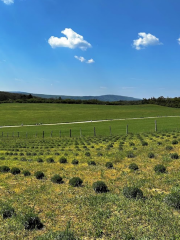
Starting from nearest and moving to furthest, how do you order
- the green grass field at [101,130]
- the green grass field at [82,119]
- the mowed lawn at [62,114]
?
the green grass field at [101,130]
the green grass field at [82,119]
the mowed lawn at [62,114]

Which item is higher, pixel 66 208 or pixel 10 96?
pixel 10 96

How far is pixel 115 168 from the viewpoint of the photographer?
39.1 ft

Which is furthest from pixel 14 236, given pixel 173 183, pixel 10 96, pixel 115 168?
pixel 10 96

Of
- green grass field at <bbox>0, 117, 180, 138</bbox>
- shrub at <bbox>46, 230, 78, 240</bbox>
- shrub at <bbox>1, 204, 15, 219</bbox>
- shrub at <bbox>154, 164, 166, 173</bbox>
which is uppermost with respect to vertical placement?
shrub at <bbox>154, 164, 166, 173</bbox>

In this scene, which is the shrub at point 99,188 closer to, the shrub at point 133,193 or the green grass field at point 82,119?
the shrub at point 133,193

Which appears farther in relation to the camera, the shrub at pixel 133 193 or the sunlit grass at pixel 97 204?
the shrub at pixel 133 193

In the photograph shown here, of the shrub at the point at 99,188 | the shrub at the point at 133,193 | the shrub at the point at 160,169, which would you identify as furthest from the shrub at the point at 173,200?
the shrub at the point at 160,169

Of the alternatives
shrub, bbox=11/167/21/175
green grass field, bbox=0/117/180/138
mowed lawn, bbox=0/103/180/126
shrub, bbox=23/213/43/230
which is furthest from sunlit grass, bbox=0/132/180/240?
mowed lawn, bbox=0/103/180/126

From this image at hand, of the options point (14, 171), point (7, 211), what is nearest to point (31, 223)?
point (7, 211)

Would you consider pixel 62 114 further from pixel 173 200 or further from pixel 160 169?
pixel 173 200

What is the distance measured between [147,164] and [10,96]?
182 m

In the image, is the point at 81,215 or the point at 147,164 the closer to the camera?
the point at 81,215

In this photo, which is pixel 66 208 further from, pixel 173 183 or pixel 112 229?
pixel 173 183

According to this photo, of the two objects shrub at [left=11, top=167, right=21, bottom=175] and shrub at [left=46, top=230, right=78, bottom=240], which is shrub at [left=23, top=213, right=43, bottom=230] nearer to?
shrub at [left=46, top=230, right=78, bottom=240]
